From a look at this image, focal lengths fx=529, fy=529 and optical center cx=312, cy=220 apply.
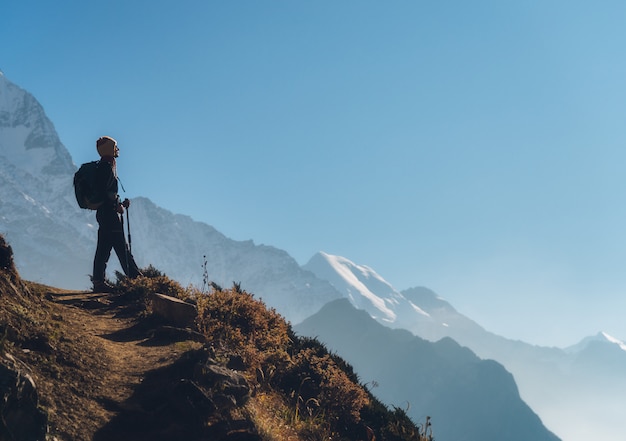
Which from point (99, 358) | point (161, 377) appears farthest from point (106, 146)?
point (161, 377)

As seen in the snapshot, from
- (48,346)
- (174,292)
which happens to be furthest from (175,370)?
(174,292)

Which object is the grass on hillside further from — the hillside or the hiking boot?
the hiking boot

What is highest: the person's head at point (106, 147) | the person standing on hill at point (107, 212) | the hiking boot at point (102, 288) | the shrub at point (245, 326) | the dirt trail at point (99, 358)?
the person's head at point (106, 147)

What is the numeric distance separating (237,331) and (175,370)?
2374 millimetres

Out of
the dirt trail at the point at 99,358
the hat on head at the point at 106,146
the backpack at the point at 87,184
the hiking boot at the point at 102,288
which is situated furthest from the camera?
the hiking boot at the point at 102,288

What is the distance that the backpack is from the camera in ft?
34.5

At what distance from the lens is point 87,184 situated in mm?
10570

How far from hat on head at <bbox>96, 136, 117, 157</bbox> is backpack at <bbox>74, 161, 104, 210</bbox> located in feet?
1.23

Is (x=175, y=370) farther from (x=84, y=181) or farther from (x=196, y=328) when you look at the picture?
(x=84, y=181)

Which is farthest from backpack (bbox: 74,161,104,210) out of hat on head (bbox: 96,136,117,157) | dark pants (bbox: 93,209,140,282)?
dark pants (bbox: 93,209,140,282)

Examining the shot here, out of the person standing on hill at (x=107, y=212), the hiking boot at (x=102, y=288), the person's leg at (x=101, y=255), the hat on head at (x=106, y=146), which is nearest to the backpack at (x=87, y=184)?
the person standing on hill at (x=107, y=212)

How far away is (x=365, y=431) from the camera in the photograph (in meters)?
8.51

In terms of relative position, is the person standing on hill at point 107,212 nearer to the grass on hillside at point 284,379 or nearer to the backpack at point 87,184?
the backpack at point 87,184

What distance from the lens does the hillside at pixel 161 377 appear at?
544 centimetres
